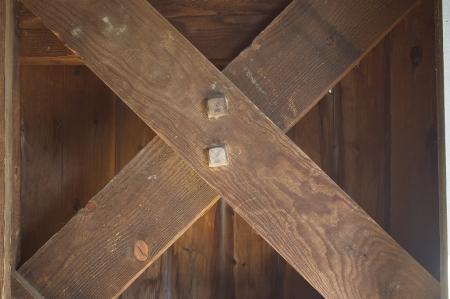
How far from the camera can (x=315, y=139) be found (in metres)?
1.14

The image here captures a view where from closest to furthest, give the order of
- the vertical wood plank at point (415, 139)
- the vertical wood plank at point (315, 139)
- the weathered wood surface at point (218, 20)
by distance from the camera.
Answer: the weathered wood surface at point (218, 20)
the vertical wood plank at point (415, 139)
the vertical wood plank at point (315, 139)

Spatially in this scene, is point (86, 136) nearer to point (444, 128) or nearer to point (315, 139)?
point (315, 139)

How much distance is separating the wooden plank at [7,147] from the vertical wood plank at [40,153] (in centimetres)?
47

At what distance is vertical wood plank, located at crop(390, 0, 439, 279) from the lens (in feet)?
3.38

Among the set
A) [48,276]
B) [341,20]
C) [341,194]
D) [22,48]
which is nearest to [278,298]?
[341,194]

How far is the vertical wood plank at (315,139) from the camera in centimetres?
113

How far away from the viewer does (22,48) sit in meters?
0.89

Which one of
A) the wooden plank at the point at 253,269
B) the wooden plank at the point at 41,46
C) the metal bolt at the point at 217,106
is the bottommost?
the wooden plank at the point at 253,269

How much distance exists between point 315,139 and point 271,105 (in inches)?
18.2

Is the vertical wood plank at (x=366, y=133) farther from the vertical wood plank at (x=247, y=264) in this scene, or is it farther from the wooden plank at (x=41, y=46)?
the wooden plank at (x=41, y=46)

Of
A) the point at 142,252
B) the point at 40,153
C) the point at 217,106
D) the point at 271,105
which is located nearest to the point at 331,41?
the point at 271,105

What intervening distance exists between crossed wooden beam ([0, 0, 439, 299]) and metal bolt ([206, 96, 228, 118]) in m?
0.01

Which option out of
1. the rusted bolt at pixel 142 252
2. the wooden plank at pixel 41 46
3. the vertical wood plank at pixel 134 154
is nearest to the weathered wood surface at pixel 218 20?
the wooden plank at pixel 41 46

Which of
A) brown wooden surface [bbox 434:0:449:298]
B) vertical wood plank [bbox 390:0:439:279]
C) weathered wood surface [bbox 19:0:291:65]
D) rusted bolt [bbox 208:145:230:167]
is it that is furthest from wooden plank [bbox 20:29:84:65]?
vertical wood plank [bbox 390:0:439:279]
